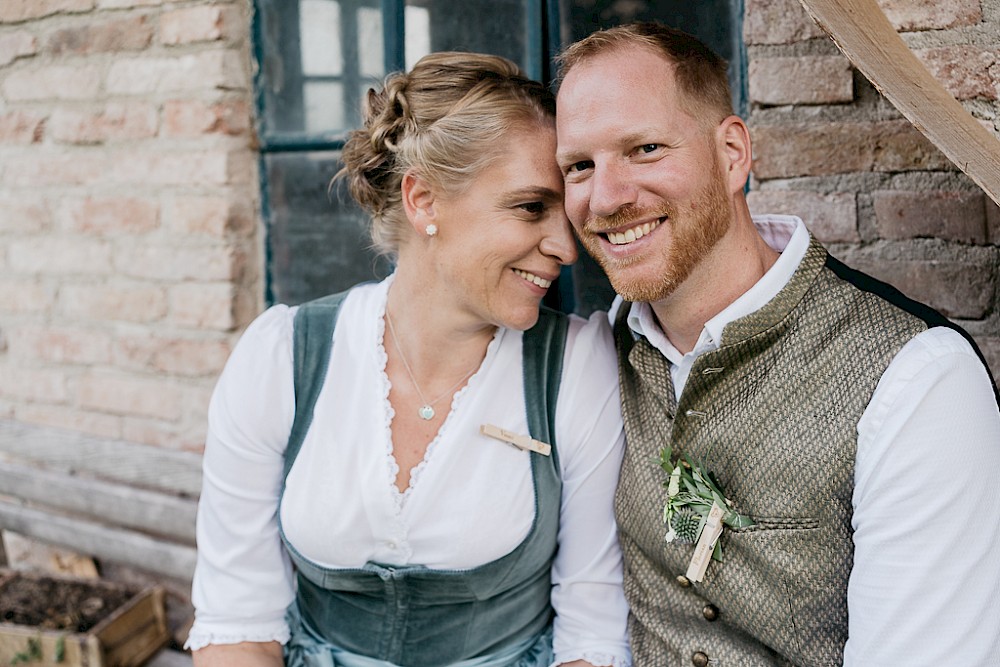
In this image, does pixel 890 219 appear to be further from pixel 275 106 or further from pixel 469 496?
pixel 275 106

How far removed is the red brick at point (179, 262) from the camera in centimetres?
239

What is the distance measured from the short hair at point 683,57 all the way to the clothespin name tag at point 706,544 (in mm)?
686

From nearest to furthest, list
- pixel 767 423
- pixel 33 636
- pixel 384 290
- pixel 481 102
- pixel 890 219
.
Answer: pixel 767 423
pixel 481 102
pixel 890 219
pixel 384 290
pixel 33 636

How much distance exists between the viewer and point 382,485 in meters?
1.65

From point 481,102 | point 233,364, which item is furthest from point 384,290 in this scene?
point 481,102

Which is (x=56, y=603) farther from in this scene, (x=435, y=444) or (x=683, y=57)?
(x=683, y=57)

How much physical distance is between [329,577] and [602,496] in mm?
569

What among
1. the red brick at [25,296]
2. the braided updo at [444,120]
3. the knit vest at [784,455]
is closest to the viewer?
the knit vest at [784,455]

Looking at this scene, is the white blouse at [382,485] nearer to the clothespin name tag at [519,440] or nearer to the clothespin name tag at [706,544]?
the clothespin name tag at [519,440]

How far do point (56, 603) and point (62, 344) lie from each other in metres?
0.78

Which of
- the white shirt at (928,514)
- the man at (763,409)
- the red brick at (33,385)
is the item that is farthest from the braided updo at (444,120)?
the red brick at (33,385)

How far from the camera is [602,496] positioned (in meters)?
1.67

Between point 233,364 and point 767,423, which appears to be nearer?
point 767,423

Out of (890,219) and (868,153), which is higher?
(868,153)
